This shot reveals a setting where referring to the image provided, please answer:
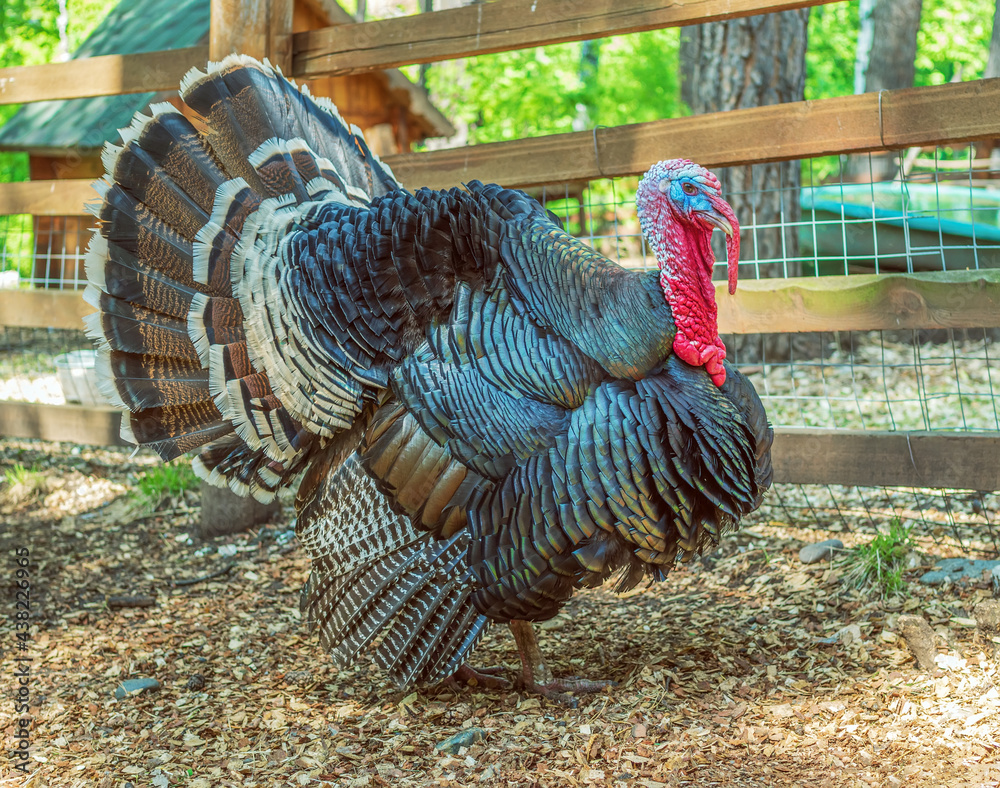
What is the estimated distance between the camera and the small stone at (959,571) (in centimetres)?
348

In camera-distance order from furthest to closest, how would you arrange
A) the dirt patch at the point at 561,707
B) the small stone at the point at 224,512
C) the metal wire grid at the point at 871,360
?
the small stone at the point at 224,512 < the metal wire grid at the point at 871,360 < the dirt patch at the point at 561,707

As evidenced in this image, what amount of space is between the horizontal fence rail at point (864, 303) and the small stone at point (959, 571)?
974mm

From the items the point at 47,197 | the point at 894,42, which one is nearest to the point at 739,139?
the point at 47,197

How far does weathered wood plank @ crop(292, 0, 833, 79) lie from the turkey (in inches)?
30.5

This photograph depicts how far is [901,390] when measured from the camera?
702 centimetres

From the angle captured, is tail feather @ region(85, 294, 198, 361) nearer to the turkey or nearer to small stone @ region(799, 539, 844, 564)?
the turkey

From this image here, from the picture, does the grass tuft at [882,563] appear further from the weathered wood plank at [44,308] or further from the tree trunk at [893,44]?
the tree trunk at [893,44]

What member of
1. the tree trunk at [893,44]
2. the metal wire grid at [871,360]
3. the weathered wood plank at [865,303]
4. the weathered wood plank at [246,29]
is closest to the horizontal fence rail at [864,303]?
the weathered wood plank at [865,303]

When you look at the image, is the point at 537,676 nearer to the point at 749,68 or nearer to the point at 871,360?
the point at 749,68

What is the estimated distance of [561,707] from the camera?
3.05m

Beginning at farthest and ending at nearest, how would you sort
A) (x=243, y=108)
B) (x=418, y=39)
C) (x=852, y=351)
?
1. (x=852, y=351)
2. (x=418, y=39)
3. (x=243, y=108)

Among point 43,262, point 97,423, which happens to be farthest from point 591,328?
point 43,262

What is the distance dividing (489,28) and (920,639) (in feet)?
10.0

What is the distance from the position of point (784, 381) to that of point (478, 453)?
4968 millimetres
